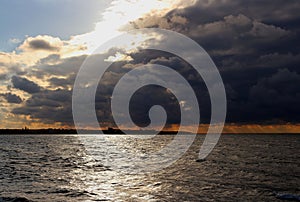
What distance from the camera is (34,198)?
31.7m

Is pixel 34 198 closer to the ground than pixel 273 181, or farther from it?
farther from it

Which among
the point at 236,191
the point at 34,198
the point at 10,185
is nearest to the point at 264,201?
the point at 236,191

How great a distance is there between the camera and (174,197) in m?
33.5

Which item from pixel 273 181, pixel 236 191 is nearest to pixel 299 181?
pixel 273 181

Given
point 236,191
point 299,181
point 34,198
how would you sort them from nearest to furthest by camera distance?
point 34,198
point 236,191
point 299,181

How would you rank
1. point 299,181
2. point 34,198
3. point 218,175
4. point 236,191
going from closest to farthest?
point 34,198
point 236,191
point 299,181
point 218,175

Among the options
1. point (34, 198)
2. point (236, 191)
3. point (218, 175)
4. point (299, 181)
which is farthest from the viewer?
point (218, 175)

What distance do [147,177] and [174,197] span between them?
14.4 metres

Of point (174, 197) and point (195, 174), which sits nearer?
point (174, 197)

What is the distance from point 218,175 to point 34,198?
28752 millimetres

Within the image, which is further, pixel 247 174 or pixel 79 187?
pixel 247 174

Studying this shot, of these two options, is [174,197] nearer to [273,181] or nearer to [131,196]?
[131,196]

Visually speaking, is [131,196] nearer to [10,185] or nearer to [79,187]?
[79,187]

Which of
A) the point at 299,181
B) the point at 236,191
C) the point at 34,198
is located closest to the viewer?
the point at 34,198
